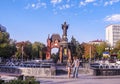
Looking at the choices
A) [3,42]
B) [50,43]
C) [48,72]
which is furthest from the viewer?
[50,43]

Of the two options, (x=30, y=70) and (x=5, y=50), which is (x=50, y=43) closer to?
(x=5, y=50)

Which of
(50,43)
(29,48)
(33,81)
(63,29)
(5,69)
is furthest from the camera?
(29,48)

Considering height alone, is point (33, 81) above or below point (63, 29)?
below

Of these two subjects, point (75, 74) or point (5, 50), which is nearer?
point (75, 74)

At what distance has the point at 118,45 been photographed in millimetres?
113000

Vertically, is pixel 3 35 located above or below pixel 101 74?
above

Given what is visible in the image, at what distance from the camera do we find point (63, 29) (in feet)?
184

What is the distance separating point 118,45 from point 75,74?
89625 mm

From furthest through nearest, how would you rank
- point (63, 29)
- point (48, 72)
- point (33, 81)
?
point (63, 29) → point (48, 72) → point (33, 81)

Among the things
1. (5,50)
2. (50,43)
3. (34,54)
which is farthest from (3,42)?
(34,54)

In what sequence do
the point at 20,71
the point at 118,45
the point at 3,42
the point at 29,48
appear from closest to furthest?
1. the point at 20,71
2. the point at 3,42
3. the point at 118,45
4. the point at 29,48

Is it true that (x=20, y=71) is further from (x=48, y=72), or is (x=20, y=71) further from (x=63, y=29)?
(x=63, y=29)

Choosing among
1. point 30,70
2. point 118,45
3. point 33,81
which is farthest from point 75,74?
point 118,45

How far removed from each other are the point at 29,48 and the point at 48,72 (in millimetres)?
112483
